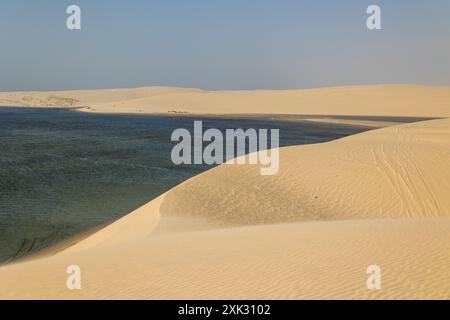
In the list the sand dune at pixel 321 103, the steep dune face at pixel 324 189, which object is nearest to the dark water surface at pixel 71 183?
the steep dune face at pixel 324 189

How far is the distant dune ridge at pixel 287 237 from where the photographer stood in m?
5.77

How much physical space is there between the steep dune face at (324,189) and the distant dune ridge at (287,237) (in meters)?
0.03

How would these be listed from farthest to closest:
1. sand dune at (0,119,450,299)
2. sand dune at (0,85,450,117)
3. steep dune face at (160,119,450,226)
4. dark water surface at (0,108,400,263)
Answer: sand dune at (0,85,450,117) < steep dune face at (160,119,450,226) < dark water surface at (0,108,400,263) < sand dune at (0,119,450,299)

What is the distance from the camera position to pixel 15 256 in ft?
32.5

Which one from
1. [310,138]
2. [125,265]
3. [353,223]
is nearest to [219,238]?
[125,265]

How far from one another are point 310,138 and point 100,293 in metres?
28.7

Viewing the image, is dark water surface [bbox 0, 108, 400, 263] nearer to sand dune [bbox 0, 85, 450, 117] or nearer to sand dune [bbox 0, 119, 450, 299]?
sand dune [bbox 0, 119, 450, 299]

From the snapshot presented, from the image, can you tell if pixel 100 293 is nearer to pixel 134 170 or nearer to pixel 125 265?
pixel 125 265

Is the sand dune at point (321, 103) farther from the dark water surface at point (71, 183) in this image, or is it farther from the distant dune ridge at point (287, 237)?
the distant dune ridge at point (287, 237)

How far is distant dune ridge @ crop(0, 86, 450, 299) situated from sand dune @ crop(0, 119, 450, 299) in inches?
1.0

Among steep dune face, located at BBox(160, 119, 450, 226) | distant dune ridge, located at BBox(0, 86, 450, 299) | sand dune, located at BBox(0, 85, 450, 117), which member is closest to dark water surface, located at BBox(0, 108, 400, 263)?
distant dune ridge, located at BBox(0, 86, 450, 299)

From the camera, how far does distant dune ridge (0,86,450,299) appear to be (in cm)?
577

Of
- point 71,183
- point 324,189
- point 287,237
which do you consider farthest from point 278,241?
point 71,183

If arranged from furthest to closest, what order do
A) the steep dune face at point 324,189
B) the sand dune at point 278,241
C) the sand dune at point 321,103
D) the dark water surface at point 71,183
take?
the sand dune at point 321,103
the steep dune face at point 324,189
the dark water surface at point 71,183
the sand dune at point 278,241
